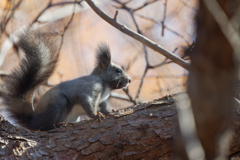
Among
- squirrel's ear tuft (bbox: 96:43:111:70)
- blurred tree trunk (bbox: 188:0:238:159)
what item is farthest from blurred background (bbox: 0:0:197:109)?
blurred tree trunk (bbox: 188:0:238:159)

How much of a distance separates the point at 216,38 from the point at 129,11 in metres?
2.13

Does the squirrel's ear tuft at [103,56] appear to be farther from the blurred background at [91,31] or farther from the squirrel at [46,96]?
the squirrel at [46,96]

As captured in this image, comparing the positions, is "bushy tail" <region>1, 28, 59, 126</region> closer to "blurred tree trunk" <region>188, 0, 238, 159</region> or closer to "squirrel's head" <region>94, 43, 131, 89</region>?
"squirrel's head" <region>94, 43, 131, 89</region>

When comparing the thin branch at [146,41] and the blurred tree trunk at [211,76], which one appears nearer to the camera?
the blurred tree trunk at [211,76]

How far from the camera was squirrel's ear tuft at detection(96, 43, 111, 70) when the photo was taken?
2.72m

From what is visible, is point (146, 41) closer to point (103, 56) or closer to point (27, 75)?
point (27, 75)

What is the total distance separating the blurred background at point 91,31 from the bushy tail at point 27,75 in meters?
0.33

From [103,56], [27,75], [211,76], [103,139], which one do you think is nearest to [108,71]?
[103,56]

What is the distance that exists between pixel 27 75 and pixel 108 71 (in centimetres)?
116

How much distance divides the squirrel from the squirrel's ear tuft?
1.58 ft

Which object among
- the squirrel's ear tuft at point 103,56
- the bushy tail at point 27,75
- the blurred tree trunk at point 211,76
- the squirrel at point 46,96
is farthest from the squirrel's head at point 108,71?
the blurred tree trunk at point 211,76

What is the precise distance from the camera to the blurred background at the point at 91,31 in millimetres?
2404

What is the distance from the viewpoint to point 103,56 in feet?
9.16

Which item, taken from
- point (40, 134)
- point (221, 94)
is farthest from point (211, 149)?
point (40, 134)
